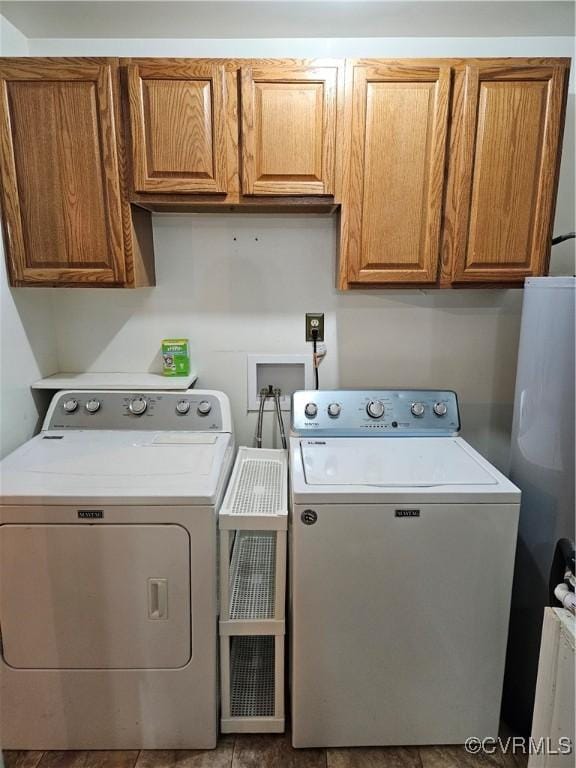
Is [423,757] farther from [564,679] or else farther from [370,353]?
[370,353]

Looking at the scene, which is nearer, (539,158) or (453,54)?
(539,158)

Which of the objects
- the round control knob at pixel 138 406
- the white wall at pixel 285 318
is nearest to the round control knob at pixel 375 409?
the white wall at pixel 285 318

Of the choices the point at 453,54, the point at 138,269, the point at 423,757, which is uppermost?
the point at 453,54

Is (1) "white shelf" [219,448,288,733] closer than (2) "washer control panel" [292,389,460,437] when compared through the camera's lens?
Yes

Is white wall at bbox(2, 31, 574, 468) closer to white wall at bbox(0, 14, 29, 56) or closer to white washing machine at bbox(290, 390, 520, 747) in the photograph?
white washing machine at bbox(290, 390, 520, 747)

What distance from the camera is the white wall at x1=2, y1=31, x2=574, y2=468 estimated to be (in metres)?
2.01

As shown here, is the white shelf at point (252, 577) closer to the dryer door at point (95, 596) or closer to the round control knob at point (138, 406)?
the dryer door at point (95, 596)

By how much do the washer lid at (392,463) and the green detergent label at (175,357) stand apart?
62 cm

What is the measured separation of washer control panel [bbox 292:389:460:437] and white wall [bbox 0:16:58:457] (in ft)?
3.36

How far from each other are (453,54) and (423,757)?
247 cm

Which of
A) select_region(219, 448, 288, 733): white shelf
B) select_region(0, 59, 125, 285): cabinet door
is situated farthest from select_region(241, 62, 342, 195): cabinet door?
select_region(219, 448, 288, 733): white shelf

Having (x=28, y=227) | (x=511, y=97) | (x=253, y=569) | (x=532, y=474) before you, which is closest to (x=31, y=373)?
(x=28, y=227)

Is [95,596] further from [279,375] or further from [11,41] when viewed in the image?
[11,41]

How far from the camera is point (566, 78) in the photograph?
158 cm
